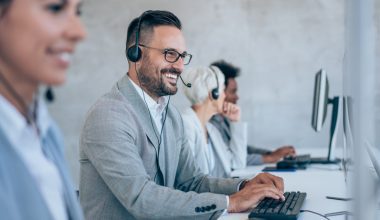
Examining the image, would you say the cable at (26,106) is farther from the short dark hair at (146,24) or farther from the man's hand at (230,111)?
the man's hand at (230,111)

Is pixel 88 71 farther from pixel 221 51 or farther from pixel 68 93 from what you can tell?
pixel 221 51

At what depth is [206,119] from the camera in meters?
2.92

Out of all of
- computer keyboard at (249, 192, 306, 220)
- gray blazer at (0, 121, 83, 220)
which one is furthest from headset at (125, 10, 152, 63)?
gray blazer at (0, 121, 83, 220)

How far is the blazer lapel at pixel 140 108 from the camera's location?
72.5 inches

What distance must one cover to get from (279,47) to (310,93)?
17.3 inches

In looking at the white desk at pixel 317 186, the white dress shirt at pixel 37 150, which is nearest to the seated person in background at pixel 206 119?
the white desk at pixel 317 186

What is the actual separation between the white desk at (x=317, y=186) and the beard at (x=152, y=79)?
1.53 ft

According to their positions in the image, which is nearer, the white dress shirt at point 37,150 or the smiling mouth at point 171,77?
the white dress shirt at point 37,150

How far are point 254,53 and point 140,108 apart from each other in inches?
111

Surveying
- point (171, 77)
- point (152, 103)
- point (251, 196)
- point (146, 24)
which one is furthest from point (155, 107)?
point (251, 196)

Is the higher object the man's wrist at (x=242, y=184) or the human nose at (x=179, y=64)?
the human nose at (x=179, y=64)

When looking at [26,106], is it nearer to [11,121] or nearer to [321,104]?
[11,121]

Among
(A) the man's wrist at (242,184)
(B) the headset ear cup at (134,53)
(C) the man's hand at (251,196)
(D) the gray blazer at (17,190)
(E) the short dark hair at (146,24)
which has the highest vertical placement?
(E) the short dark hair at (146,24)

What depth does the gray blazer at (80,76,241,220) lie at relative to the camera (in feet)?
5.33
